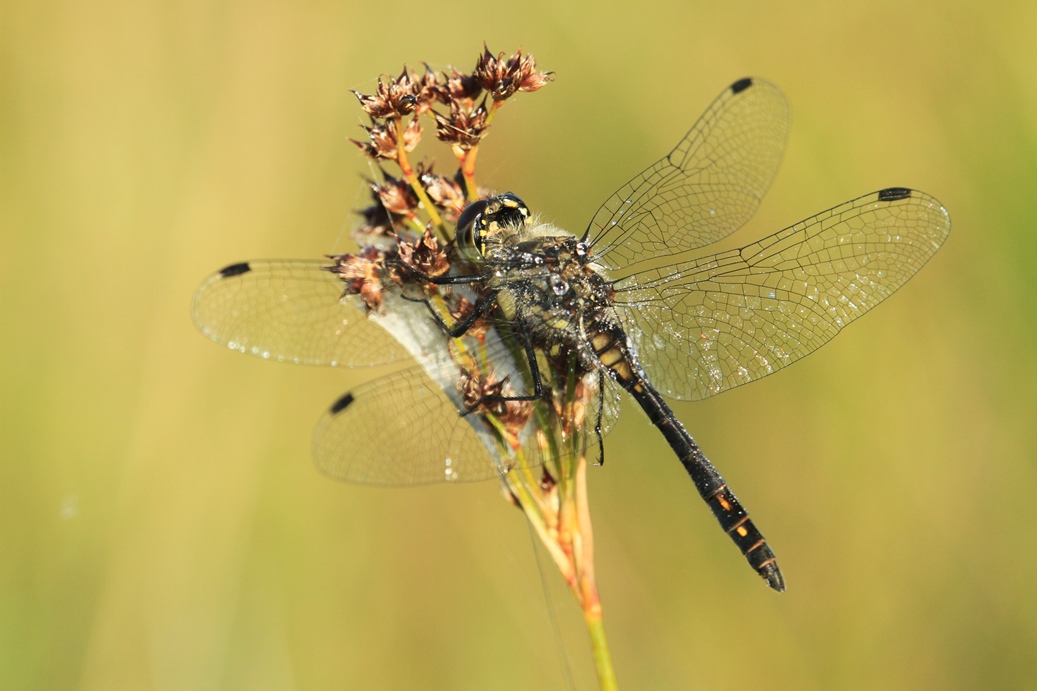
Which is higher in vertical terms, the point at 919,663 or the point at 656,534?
the point at 656,534

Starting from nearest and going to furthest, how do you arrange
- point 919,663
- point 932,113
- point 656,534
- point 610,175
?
point 919,663 < point 656,534 < point 932,113 < point 610,175

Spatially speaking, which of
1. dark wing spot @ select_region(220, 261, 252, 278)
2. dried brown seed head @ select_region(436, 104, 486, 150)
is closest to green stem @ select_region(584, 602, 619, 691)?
dried brown seed head @ select_region(436, 104, 486, 150)

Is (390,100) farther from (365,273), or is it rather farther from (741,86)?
(741,86)

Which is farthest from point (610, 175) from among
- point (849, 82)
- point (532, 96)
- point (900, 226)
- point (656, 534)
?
point (900, 226)

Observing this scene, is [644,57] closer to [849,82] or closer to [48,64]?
[849,82]

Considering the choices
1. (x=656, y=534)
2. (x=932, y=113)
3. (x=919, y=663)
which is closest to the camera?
(x=919, y=663)

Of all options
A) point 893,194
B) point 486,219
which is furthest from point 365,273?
point 893,194
